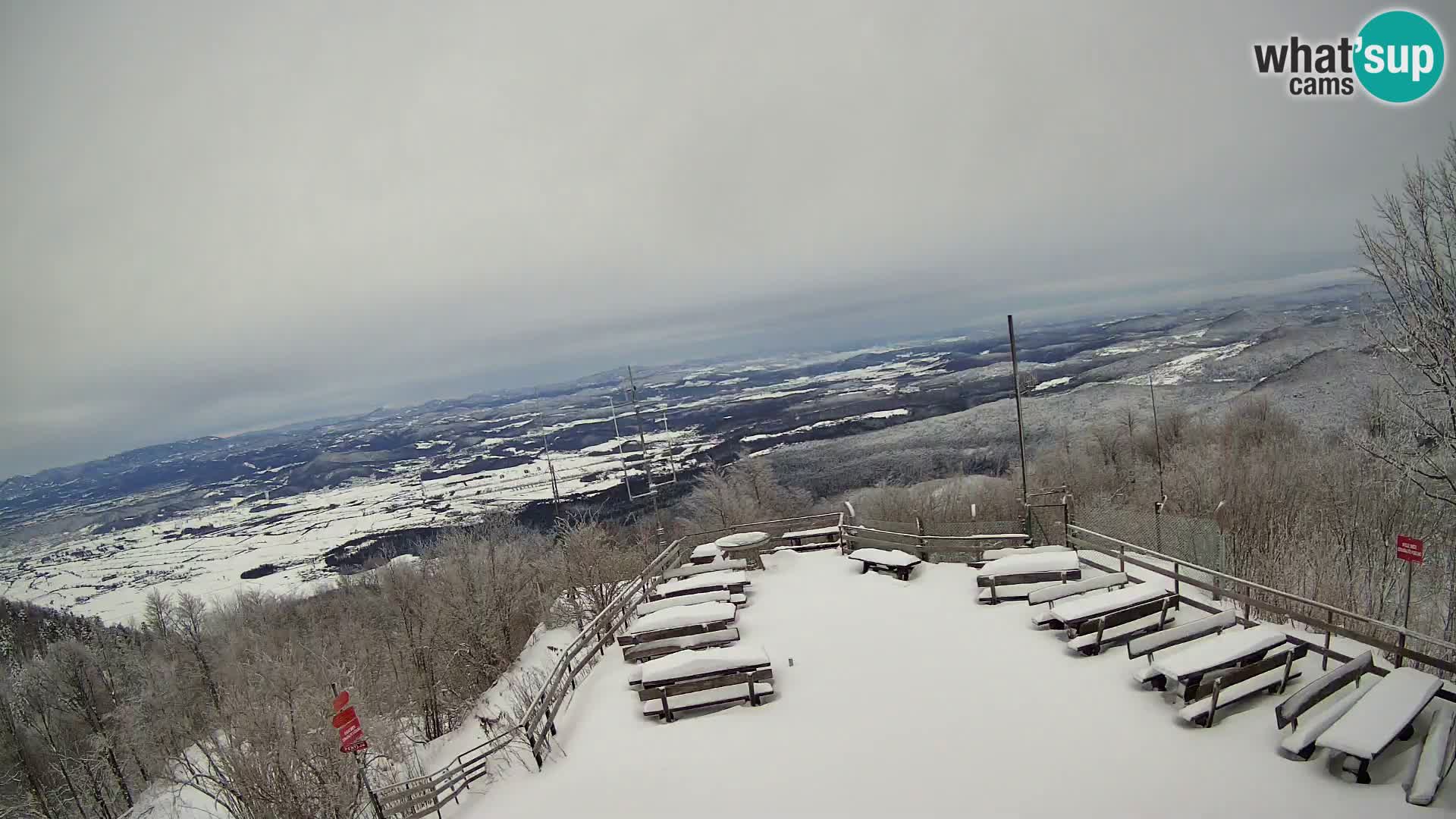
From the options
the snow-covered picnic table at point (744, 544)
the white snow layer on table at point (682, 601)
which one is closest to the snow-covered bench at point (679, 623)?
the white snow layer on table at point (682, 601)

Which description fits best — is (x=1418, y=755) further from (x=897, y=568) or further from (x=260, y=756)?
(x=260, y=756)

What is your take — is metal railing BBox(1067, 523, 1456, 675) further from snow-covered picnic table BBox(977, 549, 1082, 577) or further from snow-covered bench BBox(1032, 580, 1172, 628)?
snow-covered picnic table BBox(977, 549, 1082, 577)

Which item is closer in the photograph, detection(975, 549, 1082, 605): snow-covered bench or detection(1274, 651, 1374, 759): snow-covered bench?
detection(1274, 651, 1374, 759): snow-covered bench

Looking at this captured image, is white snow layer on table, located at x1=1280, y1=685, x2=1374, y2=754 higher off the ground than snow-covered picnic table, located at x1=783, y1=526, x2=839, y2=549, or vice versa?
white snow layer on table, located at x1=1280, y1=685, x2=1374, y2=754

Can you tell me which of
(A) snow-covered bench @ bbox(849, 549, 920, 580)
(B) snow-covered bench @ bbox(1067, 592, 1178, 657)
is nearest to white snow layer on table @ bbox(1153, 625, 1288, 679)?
(B) snow-covered bench @ bbox(1067, 592, 1178, 657)

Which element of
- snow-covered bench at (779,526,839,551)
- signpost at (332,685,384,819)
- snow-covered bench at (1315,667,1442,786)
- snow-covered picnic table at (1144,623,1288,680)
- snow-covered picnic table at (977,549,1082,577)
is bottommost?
snow-covered bench at (779,526,839,551)

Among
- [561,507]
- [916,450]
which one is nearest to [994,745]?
[916,450]

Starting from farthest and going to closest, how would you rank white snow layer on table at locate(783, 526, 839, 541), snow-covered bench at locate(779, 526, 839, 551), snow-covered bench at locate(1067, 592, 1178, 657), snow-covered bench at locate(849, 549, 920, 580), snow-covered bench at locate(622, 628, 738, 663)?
1. snow-covered bench at locate(779, 526, 839, 551)
2. white snow layer on table at locate(783, 526, 839, 541)
3. snow-covered bench at locate(849, 549, 920, 580)
4. snow-covered bench at locate(622, 628, 738, 663)
5. snow-covered bench at locate(1067, 592, 1178, 657)

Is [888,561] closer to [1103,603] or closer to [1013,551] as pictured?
[1013,551]
